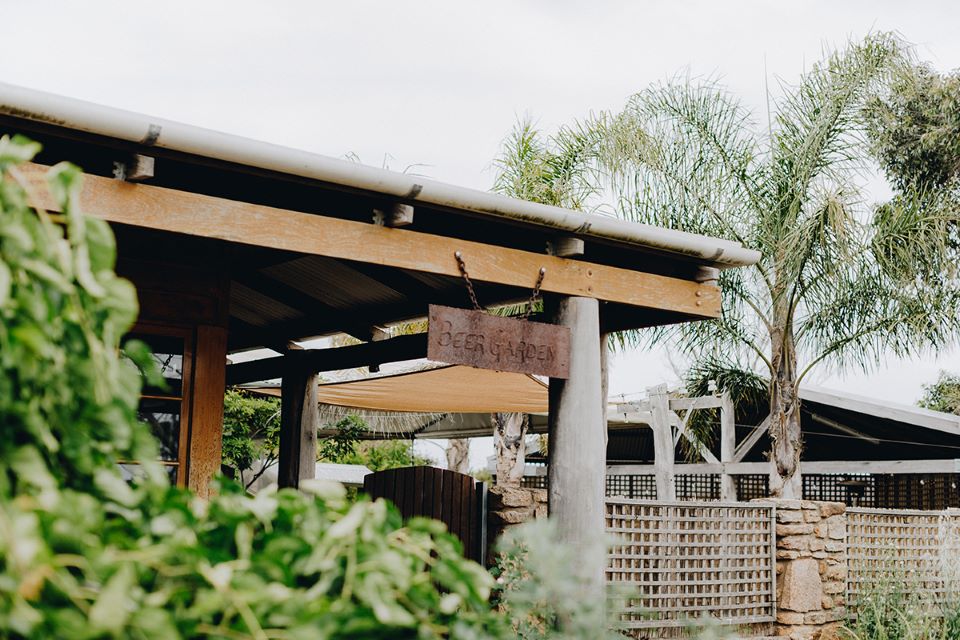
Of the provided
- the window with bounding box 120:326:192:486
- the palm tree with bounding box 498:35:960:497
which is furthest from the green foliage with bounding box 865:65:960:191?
the window with bounding box 120:326:192:486

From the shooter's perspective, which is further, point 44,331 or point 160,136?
point 160,136

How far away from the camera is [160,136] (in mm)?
3799

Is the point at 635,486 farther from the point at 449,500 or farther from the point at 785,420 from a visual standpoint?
the point at 449,500

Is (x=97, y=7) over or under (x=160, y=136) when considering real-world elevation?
over

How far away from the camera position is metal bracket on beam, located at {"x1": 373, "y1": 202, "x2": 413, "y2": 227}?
14.8 feet

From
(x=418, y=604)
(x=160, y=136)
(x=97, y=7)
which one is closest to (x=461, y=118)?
(x=97, y=7)

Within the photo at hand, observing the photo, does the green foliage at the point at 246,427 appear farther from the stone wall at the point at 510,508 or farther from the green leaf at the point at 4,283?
the green leaf at the point at 4,283

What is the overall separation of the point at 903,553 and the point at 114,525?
882 cm

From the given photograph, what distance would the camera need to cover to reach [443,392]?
9406 mm

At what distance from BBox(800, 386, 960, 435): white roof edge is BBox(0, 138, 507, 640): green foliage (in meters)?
13.4

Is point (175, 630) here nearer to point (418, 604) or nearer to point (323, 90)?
point (418, 604)

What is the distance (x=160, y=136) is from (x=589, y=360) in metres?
2.35

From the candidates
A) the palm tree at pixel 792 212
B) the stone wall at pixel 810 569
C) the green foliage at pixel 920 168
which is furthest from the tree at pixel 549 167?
the stone wall at pixel 810 569

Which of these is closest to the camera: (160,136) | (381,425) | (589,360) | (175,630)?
(175,630)
